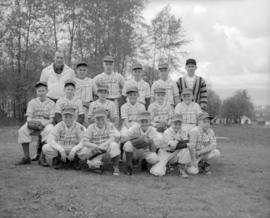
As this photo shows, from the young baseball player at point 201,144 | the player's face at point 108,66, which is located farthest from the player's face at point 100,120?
the young baseball player at point 201,144

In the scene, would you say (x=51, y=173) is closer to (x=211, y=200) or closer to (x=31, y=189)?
(x=31, y=189)

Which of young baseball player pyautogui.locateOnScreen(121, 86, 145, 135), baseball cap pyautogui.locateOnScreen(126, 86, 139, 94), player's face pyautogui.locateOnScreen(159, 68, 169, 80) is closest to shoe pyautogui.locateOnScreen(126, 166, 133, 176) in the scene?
young baseball player pyautogui.locateOnScreen(121, 86, 145, 135)

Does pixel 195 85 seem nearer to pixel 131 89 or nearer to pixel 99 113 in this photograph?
pixel 131 89

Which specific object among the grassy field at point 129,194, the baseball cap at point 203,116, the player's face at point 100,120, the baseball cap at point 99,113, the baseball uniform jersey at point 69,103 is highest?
the baseball uniform jersey at point 69,103

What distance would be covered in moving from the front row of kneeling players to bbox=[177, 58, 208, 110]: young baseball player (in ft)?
3.08

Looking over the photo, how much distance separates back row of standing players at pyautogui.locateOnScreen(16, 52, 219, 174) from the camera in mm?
6395

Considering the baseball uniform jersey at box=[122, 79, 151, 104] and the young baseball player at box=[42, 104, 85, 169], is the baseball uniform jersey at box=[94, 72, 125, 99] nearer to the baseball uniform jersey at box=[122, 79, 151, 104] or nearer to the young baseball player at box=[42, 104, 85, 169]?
the baseball uniform jersey at box=[122, 79, 151, 104]

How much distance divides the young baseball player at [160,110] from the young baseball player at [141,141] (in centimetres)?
49

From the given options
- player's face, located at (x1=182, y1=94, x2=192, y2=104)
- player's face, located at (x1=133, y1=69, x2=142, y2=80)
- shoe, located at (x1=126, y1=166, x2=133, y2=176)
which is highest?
player's face, located at (x1=133, y1=69, x2=142, y2=80)

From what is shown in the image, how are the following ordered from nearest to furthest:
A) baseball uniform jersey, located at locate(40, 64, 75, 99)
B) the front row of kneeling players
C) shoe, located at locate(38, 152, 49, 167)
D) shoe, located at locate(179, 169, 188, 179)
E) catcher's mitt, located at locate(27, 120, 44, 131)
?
shoe, located at locate(179, 169, 188, 179) → the front row of kneeling players → shoe, located at locate(38, 152, 49, 167) → catcher's mitt, located at locate(27, 120, 44, 131) → baseball uniform jersey, located at locate(40, 64, 75, 99)

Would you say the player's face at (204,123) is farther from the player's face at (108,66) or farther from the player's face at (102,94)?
the player's face at (108,66)

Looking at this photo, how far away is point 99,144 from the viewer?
5871 mm

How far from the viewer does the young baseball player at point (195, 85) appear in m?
6.99

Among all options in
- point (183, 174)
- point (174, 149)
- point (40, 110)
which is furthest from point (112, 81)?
point (183, 174)
